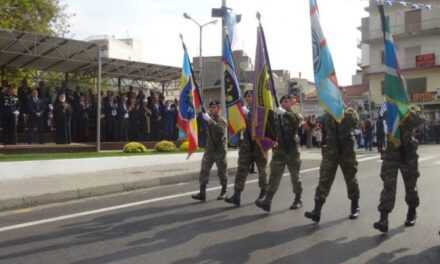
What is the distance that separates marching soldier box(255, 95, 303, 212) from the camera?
8.51 metres

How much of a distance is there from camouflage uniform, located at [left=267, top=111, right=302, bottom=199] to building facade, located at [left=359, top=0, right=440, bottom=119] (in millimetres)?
36954

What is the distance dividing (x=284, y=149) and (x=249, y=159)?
2.91ft

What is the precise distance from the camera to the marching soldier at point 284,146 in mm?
8508

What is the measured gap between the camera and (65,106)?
17.8 meters

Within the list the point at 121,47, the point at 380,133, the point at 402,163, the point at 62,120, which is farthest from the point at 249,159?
the point at 121,47

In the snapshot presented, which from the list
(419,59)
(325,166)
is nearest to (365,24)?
(419,59)

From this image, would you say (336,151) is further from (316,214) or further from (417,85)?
(417,85)

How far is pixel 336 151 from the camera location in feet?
25.3

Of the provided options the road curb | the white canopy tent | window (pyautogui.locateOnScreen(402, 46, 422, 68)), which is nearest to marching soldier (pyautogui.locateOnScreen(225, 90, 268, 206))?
the road curb

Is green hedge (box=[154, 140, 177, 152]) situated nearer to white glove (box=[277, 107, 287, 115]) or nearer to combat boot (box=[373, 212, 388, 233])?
white glove (box=[277, 107, 287, 115])

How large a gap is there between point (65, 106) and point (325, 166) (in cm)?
1201

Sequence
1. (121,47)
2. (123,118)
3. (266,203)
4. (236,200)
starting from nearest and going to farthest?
(266,203) < (236,200) < (123,118) < (121,47)

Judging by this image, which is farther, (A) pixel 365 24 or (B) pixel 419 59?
(A) pixel 365 24

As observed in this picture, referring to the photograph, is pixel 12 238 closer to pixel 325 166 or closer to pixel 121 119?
pixel 325 166
